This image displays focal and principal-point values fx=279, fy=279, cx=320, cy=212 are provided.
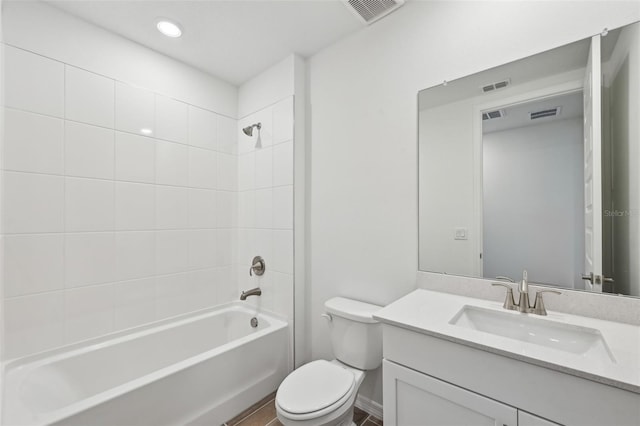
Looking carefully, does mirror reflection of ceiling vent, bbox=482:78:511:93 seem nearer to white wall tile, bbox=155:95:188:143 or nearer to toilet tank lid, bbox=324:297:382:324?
toilet tank lid, bbox=324:297:382:324

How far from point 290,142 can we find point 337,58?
66 centimetres

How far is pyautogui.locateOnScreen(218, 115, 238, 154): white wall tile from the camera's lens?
2402 millimetres

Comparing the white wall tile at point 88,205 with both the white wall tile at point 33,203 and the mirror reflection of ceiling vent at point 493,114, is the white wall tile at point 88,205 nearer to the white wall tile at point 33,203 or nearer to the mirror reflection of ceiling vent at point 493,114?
the white wall tile at point 33,203

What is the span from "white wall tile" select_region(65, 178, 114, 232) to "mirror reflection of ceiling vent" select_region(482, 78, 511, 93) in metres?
2.24

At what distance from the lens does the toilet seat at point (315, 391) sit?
1250 millimetres

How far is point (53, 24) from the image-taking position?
1.59m

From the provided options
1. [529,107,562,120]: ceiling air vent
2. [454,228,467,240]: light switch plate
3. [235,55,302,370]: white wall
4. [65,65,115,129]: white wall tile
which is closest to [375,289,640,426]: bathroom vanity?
[454,228,467,240]: light switch plate

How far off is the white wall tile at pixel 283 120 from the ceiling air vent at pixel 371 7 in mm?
702

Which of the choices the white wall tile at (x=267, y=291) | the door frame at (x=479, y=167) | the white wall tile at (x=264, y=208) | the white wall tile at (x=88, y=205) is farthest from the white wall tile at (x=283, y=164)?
the door frame at (x=479, y=167)

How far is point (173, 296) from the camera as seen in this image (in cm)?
208

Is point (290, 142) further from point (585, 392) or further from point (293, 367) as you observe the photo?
point (585, 392)

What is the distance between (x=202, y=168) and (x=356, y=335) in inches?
67.6

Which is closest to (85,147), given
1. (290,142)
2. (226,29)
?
(226,29)

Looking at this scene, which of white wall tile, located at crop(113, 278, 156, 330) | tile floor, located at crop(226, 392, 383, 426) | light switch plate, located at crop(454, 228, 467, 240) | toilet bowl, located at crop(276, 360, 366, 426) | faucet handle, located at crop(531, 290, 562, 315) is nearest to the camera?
faucet handle, located at crop(531, 290, 562, 315)
